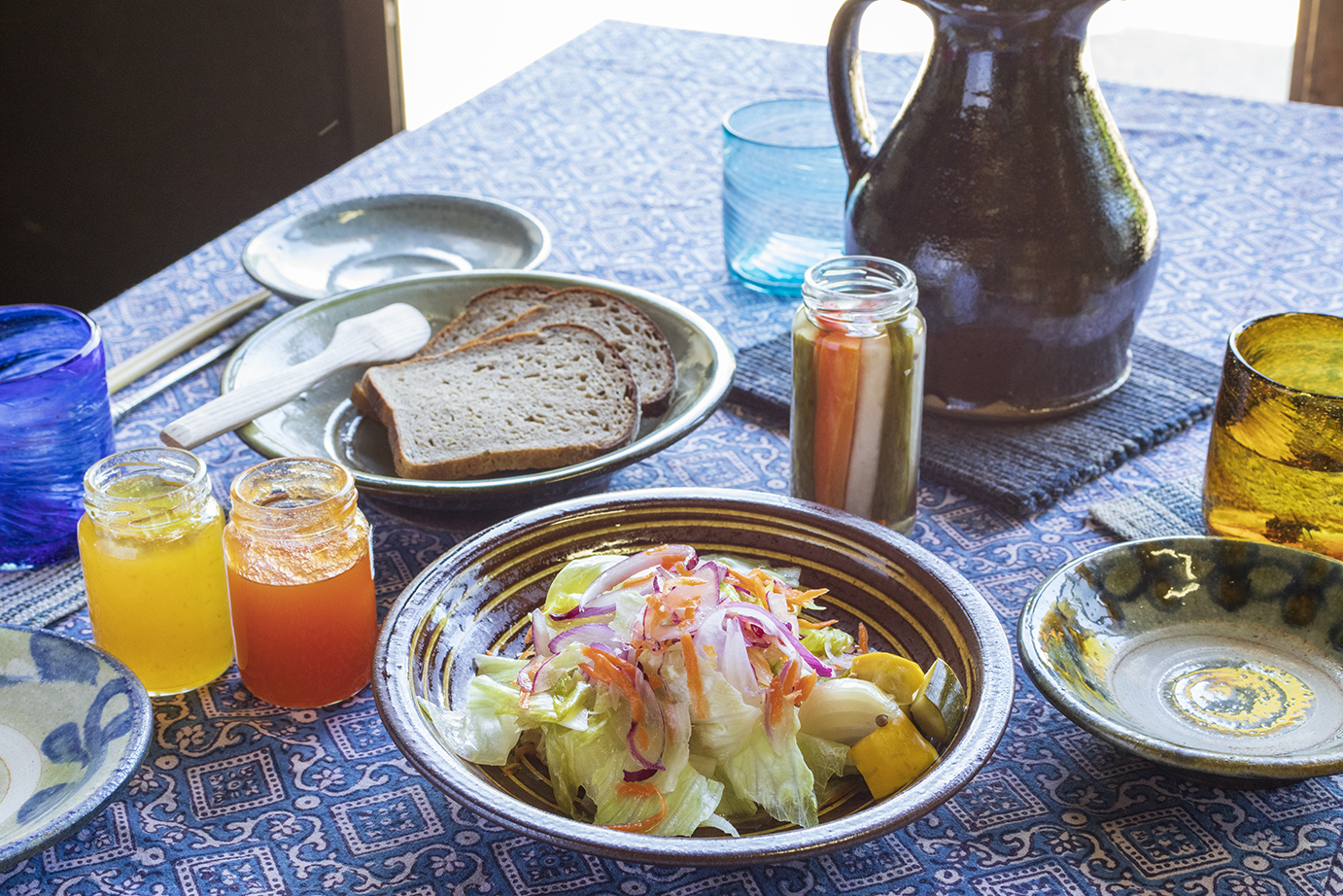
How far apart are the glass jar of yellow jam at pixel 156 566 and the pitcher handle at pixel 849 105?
0.72m

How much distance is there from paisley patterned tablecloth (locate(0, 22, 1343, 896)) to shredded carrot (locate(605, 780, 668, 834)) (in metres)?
0.05

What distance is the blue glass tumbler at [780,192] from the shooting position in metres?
1.53

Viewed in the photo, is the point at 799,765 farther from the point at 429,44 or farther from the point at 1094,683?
the point at 429,44

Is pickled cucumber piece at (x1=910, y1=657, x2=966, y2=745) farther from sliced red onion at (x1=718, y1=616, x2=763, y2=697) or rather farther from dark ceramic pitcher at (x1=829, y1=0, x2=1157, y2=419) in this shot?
dark ceramic pitcher at (x1=829, y1=0, x2=1157, y2=419)

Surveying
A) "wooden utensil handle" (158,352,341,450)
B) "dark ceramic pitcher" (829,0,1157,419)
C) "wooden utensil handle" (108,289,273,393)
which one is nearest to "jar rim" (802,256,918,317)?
"dark ceramic pitcher" (829,0,1157,419)

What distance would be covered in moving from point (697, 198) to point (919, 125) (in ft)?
2.31

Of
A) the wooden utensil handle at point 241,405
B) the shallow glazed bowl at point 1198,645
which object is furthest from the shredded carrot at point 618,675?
the wooden utensil handle at point 241,405

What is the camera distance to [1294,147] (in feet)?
6.46

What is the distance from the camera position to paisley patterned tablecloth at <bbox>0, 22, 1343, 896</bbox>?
81 cm

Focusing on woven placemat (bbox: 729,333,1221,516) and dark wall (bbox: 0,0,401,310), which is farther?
dark wall (bbox: 0,0,401,310)

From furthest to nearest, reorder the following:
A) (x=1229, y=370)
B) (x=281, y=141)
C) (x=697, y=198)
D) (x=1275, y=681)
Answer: (x=281, y=141) → (x=697, y=198) → (x=1229, y=370) → (x=1275, y=681)

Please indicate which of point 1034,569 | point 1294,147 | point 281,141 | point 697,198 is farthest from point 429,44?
point 1034,569

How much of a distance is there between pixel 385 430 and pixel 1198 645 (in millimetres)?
774

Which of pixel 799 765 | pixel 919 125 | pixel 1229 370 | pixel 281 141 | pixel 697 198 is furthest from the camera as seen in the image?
pixel 281 141
